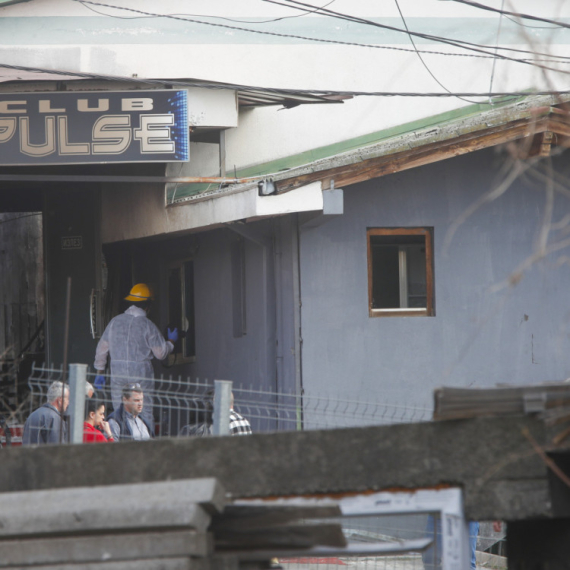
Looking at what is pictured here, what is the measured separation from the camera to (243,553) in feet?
16.0

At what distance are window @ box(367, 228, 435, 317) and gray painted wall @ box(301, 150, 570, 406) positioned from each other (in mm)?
133

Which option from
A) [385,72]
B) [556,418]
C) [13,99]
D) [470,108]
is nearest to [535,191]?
[470,108]

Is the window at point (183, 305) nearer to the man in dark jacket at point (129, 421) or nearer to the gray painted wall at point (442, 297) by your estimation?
the gray painted wall at point (442, 297)

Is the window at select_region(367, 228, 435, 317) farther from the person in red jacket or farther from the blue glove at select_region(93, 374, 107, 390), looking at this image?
the person in red jacket

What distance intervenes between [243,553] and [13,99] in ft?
25.1

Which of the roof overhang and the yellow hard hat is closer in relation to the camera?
the roof overhang

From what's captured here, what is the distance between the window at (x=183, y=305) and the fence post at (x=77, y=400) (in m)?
6.76

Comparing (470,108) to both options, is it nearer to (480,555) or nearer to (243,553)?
(480,555)

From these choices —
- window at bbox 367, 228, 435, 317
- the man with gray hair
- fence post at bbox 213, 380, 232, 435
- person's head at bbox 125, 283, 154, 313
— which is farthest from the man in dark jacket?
window at bbox 367, 228, 435, 317

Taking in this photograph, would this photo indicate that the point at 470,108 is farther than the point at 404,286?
Yes

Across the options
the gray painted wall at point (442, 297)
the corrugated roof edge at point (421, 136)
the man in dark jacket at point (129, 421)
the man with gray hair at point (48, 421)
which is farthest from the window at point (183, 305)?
the man with gray hair at point (48, 421)

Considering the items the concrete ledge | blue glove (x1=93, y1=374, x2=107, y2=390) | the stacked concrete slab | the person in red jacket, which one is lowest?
the stacked concrete slab

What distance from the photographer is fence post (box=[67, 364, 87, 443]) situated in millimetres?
7375

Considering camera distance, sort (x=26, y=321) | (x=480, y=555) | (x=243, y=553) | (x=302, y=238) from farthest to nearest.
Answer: (x=26, y=321)
(x=302, y=238)
(x=480, y=555)
(x=243, y=553)
